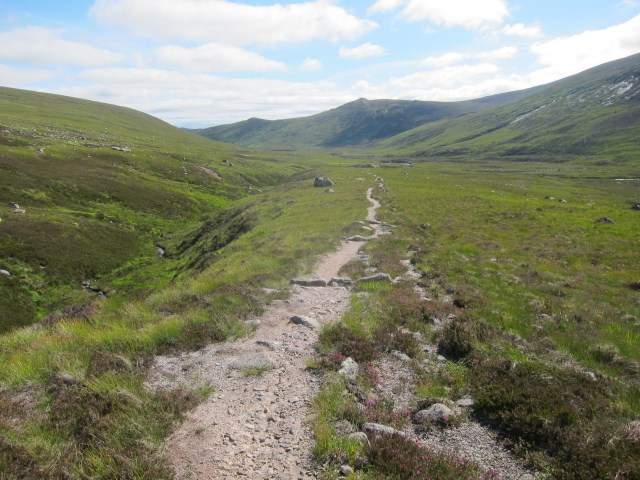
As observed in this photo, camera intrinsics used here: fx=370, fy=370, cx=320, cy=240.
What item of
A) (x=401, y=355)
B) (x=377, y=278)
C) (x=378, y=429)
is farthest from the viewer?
(x=377, y=278)

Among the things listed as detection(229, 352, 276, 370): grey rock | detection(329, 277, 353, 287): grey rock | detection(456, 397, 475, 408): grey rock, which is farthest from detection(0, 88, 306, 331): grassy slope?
detection(456, 397, 475, 408): grey rock

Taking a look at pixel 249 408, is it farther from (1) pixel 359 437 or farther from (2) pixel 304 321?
(2) pixel 304 321

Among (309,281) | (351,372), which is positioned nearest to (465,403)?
(351,372)

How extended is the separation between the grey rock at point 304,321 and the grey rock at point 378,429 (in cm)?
550

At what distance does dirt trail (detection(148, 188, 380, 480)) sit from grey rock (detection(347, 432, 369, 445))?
79 centimetres

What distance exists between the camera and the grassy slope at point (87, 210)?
41.5 m

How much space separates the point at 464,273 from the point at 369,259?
5.60 meters

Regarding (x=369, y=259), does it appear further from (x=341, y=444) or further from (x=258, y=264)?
(x=341, y=444)

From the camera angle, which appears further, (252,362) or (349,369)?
(252,362)

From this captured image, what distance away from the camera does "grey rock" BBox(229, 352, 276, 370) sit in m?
9.82

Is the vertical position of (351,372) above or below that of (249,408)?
below

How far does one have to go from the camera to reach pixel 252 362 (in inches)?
393

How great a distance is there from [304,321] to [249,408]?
201 inches

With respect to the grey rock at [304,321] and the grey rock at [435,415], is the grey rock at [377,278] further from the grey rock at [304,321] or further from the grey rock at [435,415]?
the grey rock at [435,415]
